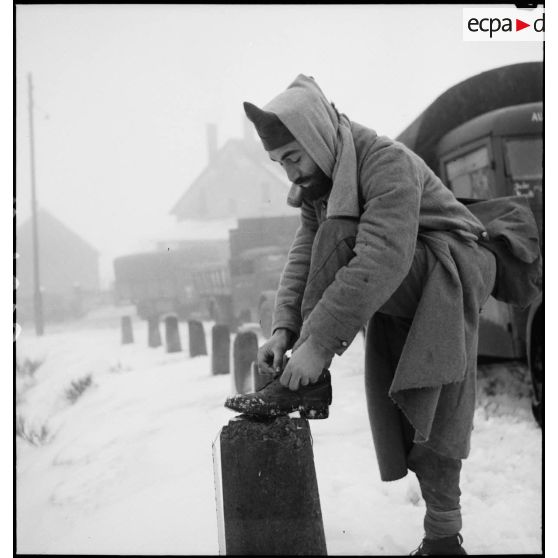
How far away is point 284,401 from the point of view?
1.65 meters

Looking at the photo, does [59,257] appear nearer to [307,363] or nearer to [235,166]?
[235,166]

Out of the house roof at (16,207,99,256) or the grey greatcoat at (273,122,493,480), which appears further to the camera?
the house roof at (16,207,99,256)

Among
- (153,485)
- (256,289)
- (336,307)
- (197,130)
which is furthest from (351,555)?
(256,289)

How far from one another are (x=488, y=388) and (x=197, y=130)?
321 cm

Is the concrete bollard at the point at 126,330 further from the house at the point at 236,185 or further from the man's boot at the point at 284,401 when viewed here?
the man's boot at the point at 284,401

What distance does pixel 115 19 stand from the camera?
2752 mm

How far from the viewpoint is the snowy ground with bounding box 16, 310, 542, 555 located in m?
2.14

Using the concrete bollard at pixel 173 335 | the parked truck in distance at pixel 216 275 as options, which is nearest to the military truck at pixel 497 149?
the parked truck in distance at pixel 216 275

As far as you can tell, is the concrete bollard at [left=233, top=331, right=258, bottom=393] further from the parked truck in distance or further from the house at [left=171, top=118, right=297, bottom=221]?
the house at [left=171, top=118, right=297, bottom=221]

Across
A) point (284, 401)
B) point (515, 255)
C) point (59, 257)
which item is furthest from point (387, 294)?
point (59, 257)

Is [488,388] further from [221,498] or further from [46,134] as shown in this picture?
[46,134]

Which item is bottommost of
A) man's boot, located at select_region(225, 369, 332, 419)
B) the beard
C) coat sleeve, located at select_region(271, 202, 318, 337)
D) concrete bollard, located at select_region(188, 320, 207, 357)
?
concrete bollard, located at select_region(188, 320, 207, 357)

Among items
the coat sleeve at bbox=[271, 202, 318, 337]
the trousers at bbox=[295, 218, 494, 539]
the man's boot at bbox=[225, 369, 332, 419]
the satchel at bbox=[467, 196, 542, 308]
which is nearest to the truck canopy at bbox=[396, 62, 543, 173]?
the satchel at bbox=[467, 196, 542, 308]

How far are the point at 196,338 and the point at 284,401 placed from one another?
548cm
